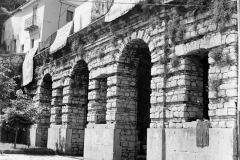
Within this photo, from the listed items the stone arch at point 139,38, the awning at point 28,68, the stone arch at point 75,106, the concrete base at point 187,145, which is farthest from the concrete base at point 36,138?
the concrete base at point 187,145

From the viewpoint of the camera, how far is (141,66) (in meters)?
16.2

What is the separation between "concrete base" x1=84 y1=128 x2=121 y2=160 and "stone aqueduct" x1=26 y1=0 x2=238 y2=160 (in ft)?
0.12

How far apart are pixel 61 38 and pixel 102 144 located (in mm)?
6450

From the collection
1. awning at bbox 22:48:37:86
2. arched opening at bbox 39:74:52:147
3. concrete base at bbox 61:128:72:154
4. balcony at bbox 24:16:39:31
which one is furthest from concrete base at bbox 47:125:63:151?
balcony at bbox 24:16:39:31

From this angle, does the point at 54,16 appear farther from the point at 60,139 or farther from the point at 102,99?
the point at 102,99

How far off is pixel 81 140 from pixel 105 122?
289 cm

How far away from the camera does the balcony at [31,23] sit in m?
Result: 32.2

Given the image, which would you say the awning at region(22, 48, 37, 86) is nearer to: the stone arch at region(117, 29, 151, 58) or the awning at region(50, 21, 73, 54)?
the awning at region(50, 21, 73, 54)

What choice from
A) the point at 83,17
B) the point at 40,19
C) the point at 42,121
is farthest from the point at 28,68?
the point at 40,19

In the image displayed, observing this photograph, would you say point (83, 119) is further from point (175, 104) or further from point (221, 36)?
point (221, 36)

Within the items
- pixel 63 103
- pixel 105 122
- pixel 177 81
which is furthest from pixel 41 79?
pixel 177 81

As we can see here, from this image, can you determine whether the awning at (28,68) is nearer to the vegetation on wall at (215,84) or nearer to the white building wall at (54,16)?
the white building wall at (54,16)

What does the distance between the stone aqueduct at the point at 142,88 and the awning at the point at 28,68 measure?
3.79 feet

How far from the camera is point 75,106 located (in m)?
17.5
